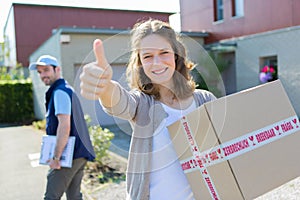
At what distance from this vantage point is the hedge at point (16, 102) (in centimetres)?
1692

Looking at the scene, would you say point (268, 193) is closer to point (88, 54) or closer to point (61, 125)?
point (61, 125)

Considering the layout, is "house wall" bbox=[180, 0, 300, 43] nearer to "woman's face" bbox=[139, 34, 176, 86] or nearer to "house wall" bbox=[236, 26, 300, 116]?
"house wall" bbox=[236, 26, 300, 116]

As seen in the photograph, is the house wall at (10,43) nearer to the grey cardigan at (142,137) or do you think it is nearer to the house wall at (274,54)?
the house wall at (274,54)

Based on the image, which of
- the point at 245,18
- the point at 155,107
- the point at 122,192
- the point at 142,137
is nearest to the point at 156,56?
the point at 155,107

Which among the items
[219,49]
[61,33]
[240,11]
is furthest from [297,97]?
[61,33]

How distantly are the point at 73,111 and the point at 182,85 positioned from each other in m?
1.46

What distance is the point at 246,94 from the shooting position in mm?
1451

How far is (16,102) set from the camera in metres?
17.1

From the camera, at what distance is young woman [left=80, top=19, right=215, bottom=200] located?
4.66 ft

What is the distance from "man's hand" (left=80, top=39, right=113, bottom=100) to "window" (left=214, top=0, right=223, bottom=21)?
11.9 metres

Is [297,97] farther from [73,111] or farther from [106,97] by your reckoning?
[106,97]

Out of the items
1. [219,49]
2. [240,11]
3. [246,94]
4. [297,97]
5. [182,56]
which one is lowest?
[297,97]

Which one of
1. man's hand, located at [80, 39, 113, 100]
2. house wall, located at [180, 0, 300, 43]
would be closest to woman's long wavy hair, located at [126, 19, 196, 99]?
man's hand, located at [80, 39, 113, 100]

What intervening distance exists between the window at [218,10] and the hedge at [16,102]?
1010 cm
